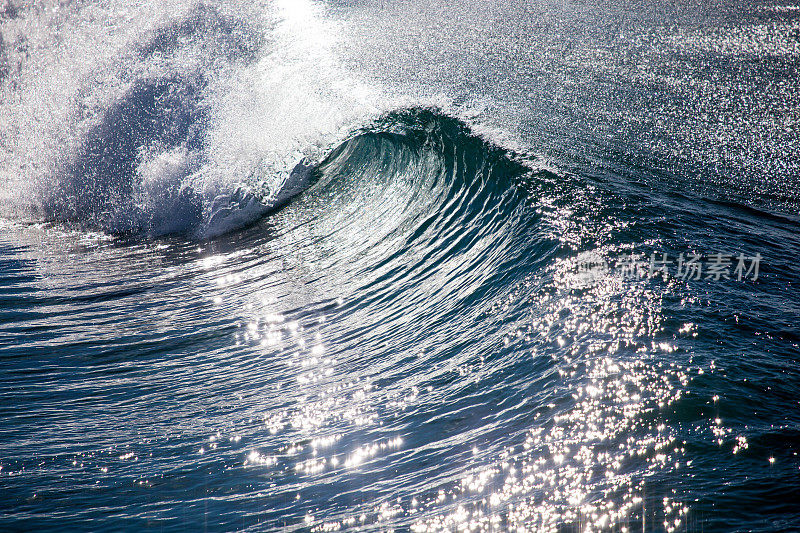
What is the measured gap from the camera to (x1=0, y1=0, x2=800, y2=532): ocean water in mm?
2311

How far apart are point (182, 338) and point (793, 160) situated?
4854mm

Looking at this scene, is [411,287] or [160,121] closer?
[411,287]

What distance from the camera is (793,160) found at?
4.68 m

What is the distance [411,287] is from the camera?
4.25 metres

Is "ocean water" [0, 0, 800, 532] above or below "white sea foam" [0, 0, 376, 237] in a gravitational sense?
below

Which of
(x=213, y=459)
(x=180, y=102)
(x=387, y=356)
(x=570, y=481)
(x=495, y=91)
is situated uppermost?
(x=180, y=102)

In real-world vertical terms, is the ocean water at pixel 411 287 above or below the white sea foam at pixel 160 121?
below

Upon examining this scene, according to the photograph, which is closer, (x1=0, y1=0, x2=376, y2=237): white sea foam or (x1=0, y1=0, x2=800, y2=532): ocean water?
(x1=0, y1=0, x2=800, y2=532): ocean water

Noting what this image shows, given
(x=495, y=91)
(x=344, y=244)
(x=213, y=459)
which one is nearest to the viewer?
(x=213, y=459)

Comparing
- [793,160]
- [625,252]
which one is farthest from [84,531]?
[793,160]

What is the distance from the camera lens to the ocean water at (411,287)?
2.31 meters

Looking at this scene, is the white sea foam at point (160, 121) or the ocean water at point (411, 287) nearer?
the ocean water at point (411, 287)

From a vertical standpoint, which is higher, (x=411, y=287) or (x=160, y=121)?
(x=160, y=121)

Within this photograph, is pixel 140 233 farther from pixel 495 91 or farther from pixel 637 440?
pixel 637 440
